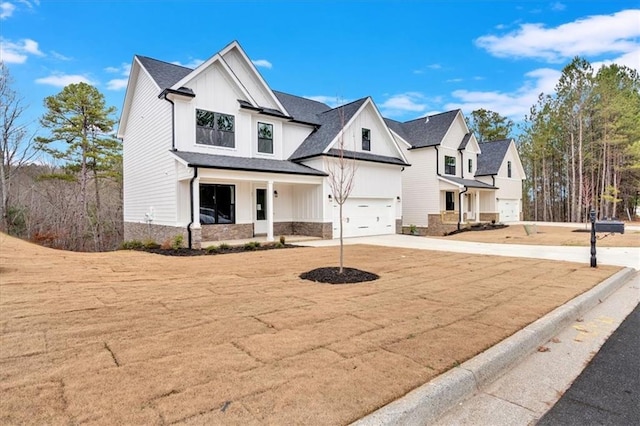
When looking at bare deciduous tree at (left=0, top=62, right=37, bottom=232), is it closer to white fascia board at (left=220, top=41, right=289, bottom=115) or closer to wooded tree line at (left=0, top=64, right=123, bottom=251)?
wooded tree line at (left=0, top=64, right=123, bottom=251)

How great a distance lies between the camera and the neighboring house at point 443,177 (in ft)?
81.7

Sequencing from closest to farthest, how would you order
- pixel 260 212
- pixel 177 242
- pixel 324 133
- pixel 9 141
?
1. pixel 177 242
2. pixel 260 212
3. pixel 324 133
4. pixel 9 141

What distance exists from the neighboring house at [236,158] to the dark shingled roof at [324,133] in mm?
83

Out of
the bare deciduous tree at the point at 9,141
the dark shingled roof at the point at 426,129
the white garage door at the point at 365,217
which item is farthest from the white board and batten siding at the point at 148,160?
the dark shingled roof at the point at 426,129

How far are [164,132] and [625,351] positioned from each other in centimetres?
1629

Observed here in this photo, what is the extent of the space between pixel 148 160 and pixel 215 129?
13.5 feet

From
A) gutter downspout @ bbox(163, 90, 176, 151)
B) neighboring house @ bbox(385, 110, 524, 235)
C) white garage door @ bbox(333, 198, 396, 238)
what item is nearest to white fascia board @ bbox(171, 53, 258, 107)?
gutter downspout @ bbox(163, 90, 176, 151)

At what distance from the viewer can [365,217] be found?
64.6 ft

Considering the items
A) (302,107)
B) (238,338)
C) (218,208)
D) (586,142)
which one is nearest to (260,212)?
(218,208)

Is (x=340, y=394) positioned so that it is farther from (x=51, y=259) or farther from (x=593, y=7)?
(x=593, y=7)

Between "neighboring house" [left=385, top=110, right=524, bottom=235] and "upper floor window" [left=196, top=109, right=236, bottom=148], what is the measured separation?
14.1 metres

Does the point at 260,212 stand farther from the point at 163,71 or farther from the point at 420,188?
the point at 420,188

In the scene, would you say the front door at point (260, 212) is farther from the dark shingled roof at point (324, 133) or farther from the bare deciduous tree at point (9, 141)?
the bare deciduous tree at point (9, 141)

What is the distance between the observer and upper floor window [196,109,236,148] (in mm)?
15414
